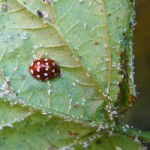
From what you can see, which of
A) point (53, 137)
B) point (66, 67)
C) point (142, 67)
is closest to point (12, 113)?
point (53, 137)

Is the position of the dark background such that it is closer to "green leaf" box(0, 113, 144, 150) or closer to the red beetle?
"green leaf" box(0, 113, 144, 150)

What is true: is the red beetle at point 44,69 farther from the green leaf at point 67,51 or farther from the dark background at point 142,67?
the dark background at point 142,67

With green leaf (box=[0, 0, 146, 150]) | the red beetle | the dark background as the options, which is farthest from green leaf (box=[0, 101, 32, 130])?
the dark background

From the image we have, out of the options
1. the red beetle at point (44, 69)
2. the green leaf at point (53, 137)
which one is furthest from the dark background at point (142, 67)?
the red beetle at point (44, 69)

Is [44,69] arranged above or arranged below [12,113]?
above

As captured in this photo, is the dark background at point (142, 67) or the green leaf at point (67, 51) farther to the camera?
the dark background at point (142, 67)

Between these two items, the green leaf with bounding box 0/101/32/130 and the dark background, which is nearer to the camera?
the green leaf with bounding box 0/101/32/130

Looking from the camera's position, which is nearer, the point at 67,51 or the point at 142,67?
the point at 67,51

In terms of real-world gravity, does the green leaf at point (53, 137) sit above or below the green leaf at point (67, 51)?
below

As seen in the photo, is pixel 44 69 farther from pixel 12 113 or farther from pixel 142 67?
pixel 142 67

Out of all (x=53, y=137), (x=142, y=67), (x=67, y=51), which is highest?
(x=67, y=51)
